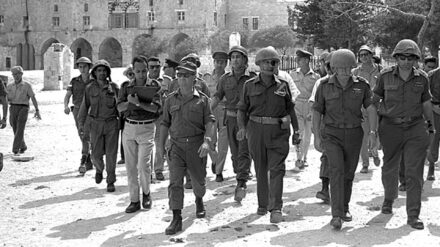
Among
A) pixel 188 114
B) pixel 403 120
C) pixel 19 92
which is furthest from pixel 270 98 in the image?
pixel 19 92

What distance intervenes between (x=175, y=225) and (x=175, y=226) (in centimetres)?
1

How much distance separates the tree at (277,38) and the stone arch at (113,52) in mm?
15188

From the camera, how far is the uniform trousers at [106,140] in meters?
8.41

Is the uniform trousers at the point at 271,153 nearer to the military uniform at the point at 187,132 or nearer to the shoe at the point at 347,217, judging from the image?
the military uniform at the point at 187,132

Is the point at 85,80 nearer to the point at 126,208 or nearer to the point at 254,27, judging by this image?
the point at 126,208

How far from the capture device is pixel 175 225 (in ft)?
20.7

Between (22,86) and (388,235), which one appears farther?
(22,86)

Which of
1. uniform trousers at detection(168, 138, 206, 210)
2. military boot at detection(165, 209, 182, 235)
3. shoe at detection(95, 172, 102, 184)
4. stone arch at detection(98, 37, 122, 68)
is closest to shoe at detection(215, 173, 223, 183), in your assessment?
shoe at detection(95, 172, 102, 184)

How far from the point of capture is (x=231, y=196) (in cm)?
812

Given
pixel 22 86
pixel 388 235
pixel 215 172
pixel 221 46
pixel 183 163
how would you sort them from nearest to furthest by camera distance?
pixel 388 235
pixel 183 163
pixel 215 172
pixel 22 86
pixel 221 46

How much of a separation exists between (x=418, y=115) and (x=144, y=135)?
3143 mm

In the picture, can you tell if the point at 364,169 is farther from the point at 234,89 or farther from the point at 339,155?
the point at 339,155

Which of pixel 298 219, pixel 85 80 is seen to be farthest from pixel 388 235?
pixel 85 80

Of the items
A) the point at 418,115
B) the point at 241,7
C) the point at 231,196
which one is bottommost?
the point at 231,196
